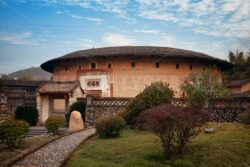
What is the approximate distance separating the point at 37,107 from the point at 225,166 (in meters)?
17.9

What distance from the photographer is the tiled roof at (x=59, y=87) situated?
917 inches

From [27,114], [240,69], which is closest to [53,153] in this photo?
[27,114]

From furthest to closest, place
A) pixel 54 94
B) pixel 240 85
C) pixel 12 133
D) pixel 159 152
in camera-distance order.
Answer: pixel 240 85, pixel 54 94, pixel 12 133, pixel 159 152

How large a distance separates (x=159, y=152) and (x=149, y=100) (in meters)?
5.79

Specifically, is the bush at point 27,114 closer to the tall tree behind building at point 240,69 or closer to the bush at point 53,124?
the bush at point 53,124

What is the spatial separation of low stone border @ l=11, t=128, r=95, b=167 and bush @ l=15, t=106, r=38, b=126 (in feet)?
32.2

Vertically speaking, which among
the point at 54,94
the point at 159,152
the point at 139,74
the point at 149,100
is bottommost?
the point at 159,152

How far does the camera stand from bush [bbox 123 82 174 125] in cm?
1540

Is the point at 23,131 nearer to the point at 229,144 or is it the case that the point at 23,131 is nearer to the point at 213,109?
the point at 229,144

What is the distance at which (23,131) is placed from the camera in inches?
513

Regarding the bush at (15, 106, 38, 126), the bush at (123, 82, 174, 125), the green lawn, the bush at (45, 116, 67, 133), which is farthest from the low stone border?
the bush at (15, 106, 38, 126)

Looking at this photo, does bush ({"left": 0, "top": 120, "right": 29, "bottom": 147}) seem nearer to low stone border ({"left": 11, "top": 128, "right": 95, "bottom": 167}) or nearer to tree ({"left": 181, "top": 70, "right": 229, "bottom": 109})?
low stone border ({"left": 11, "top": 128, "right": 95, "bottom": 167})

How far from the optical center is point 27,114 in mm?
22625

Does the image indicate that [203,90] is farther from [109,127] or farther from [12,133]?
[12,133]
